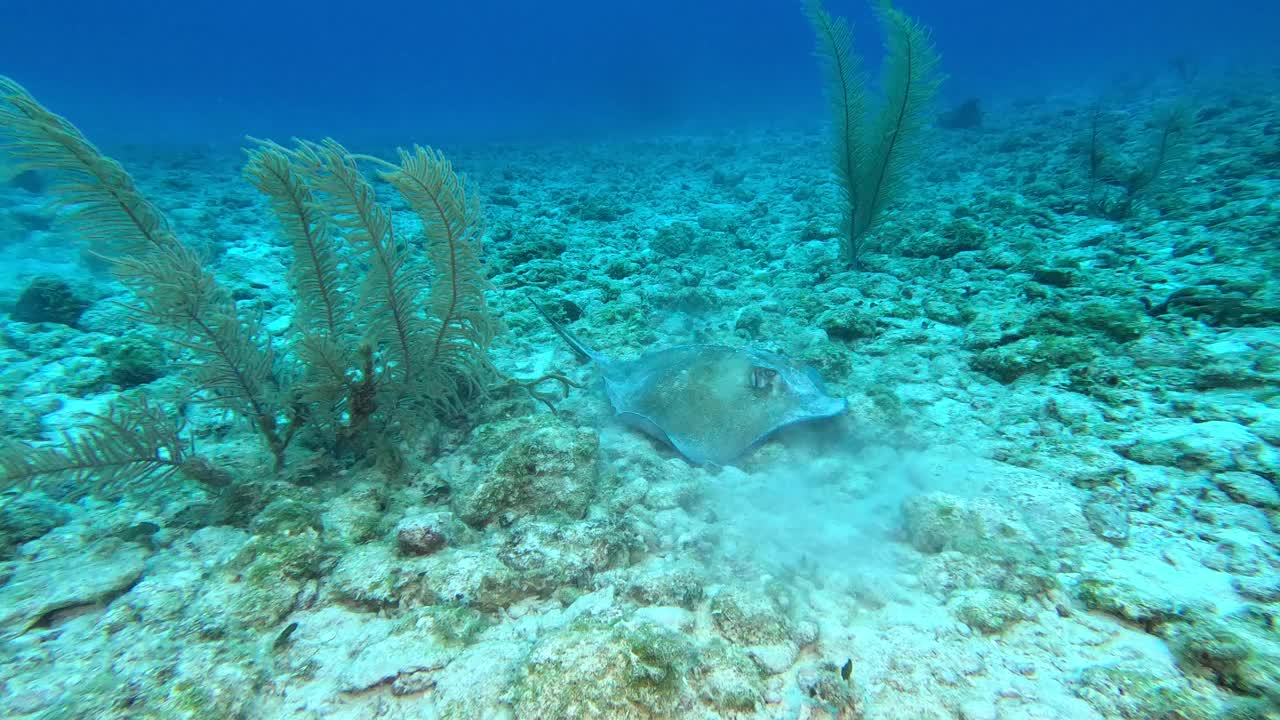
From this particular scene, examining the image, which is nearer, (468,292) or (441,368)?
(468,292)

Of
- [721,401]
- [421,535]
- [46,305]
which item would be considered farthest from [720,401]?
[46,305]

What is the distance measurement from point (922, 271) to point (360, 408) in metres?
7.58

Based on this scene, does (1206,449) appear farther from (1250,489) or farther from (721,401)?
(721,401)

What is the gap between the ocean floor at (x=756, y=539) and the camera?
1.92 metres

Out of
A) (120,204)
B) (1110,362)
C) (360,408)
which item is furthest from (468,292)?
(1110,362)

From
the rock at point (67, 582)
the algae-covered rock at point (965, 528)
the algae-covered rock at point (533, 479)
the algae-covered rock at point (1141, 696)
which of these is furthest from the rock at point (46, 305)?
the algae-covered rock at point (1141, 696)

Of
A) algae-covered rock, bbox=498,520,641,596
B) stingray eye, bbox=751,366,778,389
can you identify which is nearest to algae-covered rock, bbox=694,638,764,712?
algae-covered rock, bbox=498,520,641,596

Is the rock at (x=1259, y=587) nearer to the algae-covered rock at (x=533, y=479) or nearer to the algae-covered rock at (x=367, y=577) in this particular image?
the algae-covered rock at (x=533, y=479)

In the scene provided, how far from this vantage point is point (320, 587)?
2.46m

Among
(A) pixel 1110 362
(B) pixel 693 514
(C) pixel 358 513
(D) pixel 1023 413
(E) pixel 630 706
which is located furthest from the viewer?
(A) pixel 1110 362

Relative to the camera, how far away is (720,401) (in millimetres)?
3904

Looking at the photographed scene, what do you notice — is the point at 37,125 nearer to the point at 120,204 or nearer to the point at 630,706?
the point at 120,204

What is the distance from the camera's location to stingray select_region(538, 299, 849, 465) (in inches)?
144

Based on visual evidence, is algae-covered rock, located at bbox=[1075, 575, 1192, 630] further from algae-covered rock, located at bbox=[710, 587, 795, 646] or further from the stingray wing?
the stingray wing
